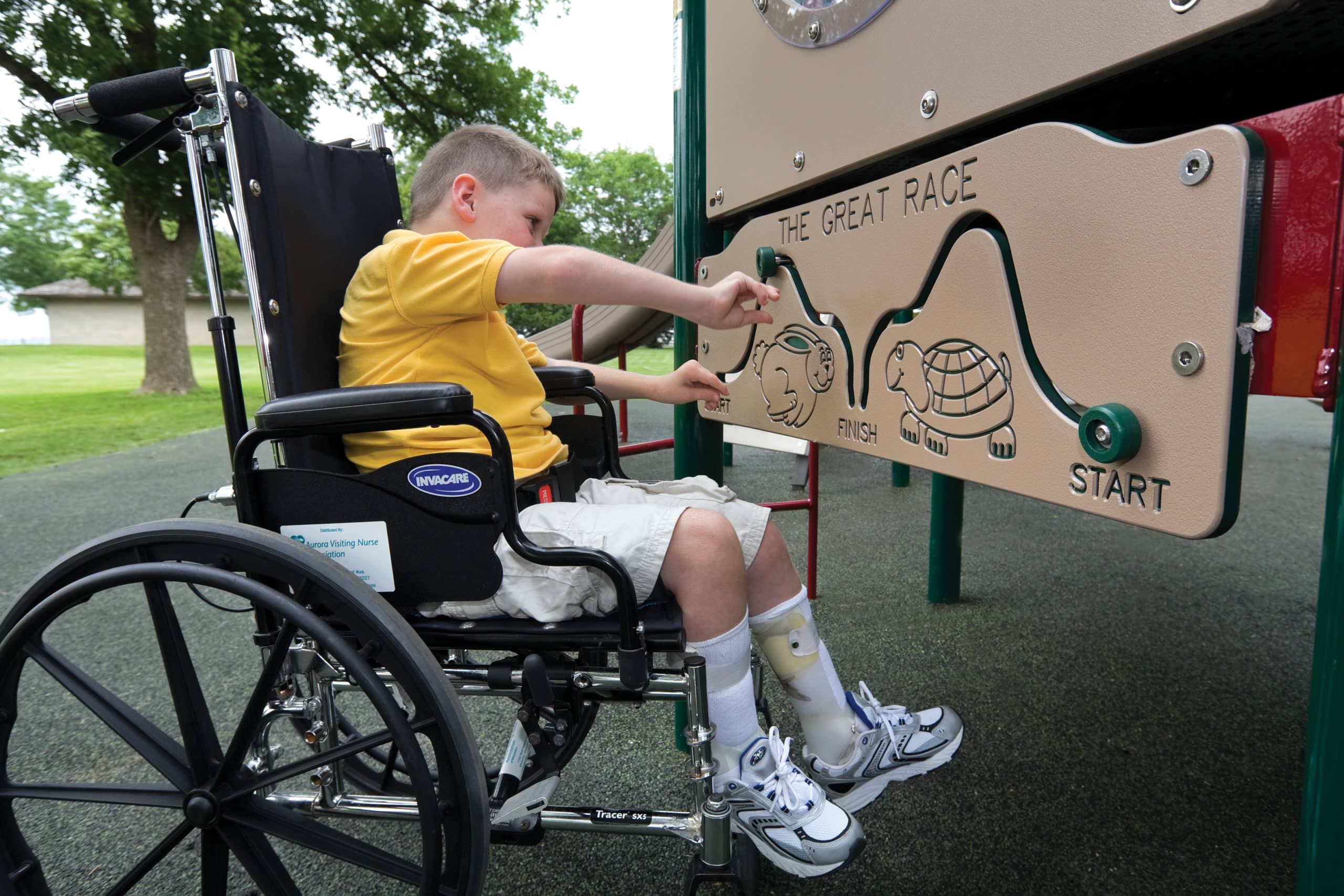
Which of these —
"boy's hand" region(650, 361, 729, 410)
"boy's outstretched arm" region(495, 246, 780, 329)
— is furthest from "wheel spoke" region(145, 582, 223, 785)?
"boy's hand" region(650, 361, 729, 410)

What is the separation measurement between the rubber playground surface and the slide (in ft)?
3.73

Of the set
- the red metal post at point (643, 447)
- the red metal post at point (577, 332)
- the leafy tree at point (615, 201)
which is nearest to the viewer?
the red metal post at point (643, 447)

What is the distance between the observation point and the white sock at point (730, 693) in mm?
856

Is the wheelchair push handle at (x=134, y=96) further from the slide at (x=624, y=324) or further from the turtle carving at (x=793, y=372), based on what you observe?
the slide at (x=624, y=324)

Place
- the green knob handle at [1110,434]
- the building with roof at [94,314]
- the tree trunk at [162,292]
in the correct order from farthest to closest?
1. the building with roof at [94,314]
2. the tree trunk at [162,292]
3. the green knob handle at [1110,434]

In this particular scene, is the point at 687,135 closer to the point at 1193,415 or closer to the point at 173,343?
the point at 1193,415

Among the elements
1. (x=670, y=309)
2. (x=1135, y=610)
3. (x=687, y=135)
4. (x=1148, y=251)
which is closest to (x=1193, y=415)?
(x=1148, y=251)

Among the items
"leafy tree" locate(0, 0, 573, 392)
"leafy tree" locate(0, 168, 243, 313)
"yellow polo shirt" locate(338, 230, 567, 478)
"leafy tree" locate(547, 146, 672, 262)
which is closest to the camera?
"yellow polo shirt" locate(338, 230, 567, 478)

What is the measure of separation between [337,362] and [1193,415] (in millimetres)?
1011

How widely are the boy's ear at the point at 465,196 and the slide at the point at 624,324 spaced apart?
189 centimetres

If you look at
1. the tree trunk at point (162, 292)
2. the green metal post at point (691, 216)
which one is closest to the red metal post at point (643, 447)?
the green metal post at point (691, 216)

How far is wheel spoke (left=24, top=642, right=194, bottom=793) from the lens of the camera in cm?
77

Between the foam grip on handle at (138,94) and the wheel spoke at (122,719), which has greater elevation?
the foam grip on handle at (138,94)

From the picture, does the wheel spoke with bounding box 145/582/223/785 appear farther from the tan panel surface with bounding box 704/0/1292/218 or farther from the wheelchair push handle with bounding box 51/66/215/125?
the tan panel surface with bounding box 704/0/1292/218
